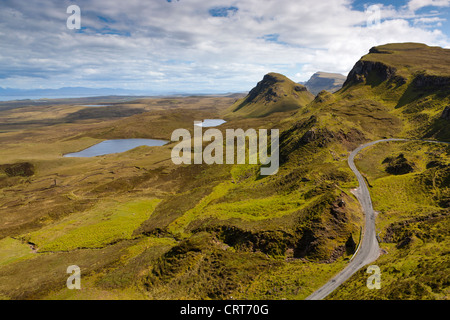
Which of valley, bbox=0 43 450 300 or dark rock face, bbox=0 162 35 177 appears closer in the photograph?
valley, bbox=0 43 450 300

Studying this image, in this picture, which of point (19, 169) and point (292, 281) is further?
point (19, 169)

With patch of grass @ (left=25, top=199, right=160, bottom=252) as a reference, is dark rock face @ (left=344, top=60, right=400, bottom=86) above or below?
above

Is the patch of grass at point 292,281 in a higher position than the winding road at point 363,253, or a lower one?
lower

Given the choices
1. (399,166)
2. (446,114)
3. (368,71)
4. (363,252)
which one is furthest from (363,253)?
(368,71)

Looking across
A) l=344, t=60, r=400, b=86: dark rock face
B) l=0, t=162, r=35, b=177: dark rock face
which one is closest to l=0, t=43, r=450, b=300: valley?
l=0, t=162, r=35, b=177: dark rock face

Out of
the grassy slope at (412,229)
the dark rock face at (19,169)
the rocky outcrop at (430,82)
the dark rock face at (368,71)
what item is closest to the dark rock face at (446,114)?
the grassy slope at (412,229)

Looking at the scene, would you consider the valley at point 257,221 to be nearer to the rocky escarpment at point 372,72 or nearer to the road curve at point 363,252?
the road curve at point 363,252

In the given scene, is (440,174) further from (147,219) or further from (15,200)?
(15,200)

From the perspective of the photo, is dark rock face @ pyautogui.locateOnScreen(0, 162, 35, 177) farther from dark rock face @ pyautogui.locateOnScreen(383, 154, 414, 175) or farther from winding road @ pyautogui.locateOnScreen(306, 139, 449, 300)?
dark rock face @ pyautogui.locateOnScreen(383, 154, 414, 175)

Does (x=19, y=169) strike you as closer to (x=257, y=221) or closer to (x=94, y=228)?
(x=94, y=228)
